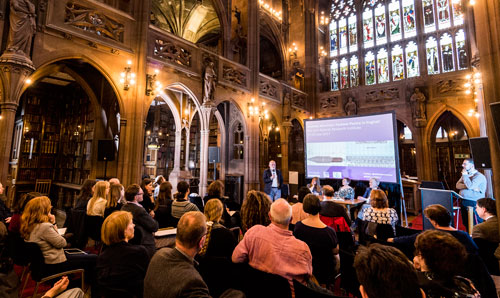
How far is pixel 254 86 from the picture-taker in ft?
30.8

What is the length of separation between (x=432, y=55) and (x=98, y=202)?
45.1 feet

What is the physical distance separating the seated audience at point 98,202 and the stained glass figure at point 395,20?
13890 millimetres

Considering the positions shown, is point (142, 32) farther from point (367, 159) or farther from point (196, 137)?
point (367, 159)

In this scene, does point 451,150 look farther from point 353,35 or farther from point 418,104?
point 353,35

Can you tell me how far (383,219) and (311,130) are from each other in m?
5.19

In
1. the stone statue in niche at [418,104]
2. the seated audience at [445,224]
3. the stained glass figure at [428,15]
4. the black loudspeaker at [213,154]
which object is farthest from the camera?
the stained glass figure at [428,15]

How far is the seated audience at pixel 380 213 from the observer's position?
10.0ft

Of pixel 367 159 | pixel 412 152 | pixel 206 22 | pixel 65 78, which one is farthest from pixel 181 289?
pixel 412 152

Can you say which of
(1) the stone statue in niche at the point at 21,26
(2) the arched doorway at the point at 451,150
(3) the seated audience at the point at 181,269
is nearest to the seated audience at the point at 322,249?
(3) the seated audience at the point at 181,269

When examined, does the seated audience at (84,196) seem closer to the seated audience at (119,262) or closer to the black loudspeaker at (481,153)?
the seated audience at (119,262)

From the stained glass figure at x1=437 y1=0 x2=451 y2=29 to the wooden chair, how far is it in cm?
1684

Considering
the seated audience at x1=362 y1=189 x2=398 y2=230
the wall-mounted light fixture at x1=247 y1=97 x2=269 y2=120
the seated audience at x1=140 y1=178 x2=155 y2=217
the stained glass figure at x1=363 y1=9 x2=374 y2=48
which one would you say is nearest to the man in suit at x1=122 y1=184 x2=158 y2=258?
the seated audience at x1=140 y1=178 x2=155 y2=217

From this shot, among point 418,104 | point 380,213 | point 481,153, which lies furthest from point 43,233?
point 418,104

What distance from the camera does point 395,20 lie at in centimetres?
1205
